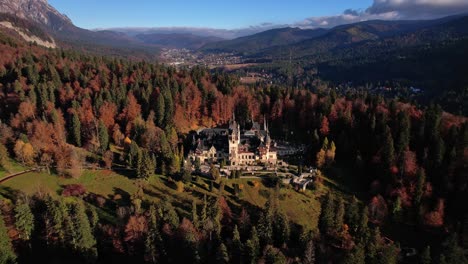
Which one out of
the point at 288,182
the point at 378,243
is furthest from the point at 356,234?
the point at 288,182

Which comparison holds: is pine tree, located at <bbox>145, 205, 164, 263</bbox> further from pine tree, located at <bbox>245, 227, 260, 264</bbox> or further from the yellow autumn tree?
the yellow autumn tree

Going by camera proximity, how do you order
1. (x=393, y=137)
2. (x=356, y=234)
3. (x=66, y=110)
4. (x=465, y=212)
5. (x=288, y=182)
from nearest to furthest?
(x=356, y=234) < (x=465, y=212) < (x=288, y=182) < (x=393, y=137) < (x=66, y=110)

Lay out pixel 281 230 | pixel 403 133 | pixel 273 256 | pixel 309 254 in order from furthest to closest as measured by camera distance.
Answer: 1. pixel 403 133
2. pixel 281 230
3. pixel 273 256
4. pixel 309 254

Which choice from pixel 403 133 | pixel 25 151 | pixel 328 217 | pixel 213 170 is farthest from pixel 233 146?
pixel 25 151

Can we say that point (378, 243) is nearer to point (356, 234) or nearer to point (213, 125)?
point (356, 234)

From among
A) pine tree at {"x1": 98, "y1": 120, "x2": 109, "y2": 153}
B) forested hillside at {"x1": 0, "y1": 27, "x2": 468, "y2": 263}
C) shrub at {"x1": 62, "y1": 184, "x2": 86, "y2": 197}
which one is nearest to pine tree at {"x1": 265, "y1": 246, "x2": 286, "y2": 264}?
forested hillside at {"x1": 0, "y1": 27, "x2": 468, "y2": 263}

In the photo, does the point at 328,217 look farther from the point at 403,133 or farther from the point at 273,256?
the point at 403,133

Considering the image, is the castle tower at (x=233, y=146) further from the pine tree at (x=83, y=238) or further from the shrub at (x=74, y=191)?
the pine tree at (x=83, y=238)
